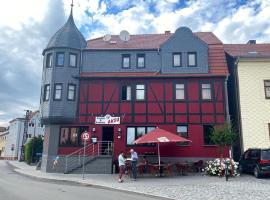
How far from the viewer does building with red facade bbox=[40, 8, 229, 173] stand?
2481cm

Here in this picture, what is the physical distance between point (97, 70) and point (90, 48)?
235 centimetres

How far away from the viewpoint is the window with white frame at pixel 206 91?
25.2 meters

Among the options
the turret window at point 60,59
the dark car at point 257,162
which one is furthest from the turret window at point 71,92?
the dark car at point 257,162

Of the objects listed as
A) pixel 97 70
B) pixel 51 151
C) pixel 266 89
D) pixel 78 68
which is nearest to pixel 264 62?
pixel 266 89

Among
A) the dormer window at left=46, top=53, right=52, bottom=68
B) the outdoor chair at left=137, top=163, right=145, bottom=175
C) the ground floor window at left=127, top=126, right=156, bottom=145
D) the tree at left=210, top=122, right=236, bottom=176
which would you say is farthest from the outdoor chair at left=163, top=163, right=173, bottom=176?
the dormer window at left=46, top=53, right=52, bottom=68

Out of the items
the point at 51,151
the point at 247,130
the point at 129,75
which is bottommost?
the point at 51,151

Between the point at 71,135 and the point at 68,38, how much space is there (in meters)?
8.75

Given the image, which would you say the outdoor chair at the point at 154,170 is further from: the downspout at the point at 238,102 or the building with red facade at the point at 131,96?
the downspout at the point at 238,102

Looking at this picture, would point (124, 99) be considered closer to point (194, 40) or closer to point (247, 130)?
point (194, 40)

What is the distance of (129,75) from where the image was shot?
25938 millimetres

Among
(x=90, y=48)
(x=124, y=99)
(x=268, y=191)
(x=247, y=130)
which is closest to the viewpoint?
(x=268, y=191)

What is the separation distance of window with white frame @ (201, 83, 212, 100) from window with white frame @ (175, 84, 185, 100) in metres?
1.59

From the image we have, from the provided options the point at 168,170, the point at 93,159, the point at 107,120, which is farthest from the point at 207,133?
the point at 93,159

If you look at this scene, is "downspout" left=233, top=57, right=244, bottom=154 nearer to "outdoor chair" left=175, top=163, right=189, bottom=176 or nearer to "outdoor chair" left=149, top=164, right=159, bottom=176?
"outdoor chair" left=175, top=163, right=189, bottom=176
